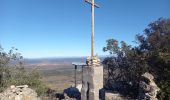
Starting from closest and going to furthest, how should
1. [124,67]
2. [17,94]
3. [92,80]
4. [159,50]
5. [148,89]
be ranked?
[17,94], [148,89], [92,80], [159,50], [124,67]

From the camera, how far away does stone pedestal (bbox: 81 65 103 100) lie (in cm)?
2538

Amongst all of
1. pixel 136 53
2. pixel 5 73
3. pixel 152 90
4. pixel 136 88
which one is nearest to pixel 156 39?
pixel 136 53

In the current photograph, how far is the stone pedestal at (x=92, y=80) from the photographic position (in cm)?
2538

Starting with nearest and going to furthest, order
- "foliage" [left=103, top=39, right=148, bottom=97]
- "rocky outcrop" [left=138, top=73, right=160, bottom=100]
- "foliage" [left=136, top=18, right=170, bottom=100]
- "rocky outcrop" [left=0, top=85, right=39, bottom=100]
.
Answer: "rocky outcrop" [left=0, top=85, right=39, bottom=100] < "rocky outcrop" [left=138, top=73, right=160, bottom=100] < "foliage" [left=136, top=18, right=170, bottom=100] < "foliage" [left=103, top=39, right=148, bottom=97]

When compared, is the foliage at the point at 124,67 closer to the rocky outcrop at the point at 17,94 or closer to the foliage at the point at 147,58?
the foliage at the point at 147,58

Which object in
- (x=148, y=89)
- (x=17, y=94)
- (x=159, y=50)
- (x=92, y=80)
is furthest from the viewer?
(x=159, y=50)

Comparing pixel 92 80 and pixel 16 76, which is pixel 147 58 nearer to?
pixel 92 80

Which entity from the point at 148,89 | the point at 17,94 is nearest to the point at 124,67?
the point at 148,89

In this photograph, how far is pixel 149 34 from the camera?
104 feet

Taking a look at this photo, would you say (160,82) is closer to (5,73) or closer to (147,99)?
(147,99)

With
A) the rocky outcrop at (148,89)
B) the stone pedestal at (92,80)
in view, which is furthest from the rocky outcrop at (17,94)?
the rocky outcrop at (148,89)

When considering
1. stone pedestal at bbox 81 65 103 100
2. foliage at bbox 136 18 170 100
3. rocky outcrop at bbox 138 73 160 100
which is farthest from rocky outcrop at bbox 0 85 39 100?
foliage at bbox 136 18 170 100

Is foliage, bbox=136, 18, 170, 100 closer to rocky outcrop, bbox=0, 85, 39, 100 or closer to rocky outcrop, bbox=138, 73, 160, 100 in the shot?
rocky outcrop, bbox=138, 73, 160, 100

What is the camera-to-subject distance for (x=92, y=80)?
25484 mm
